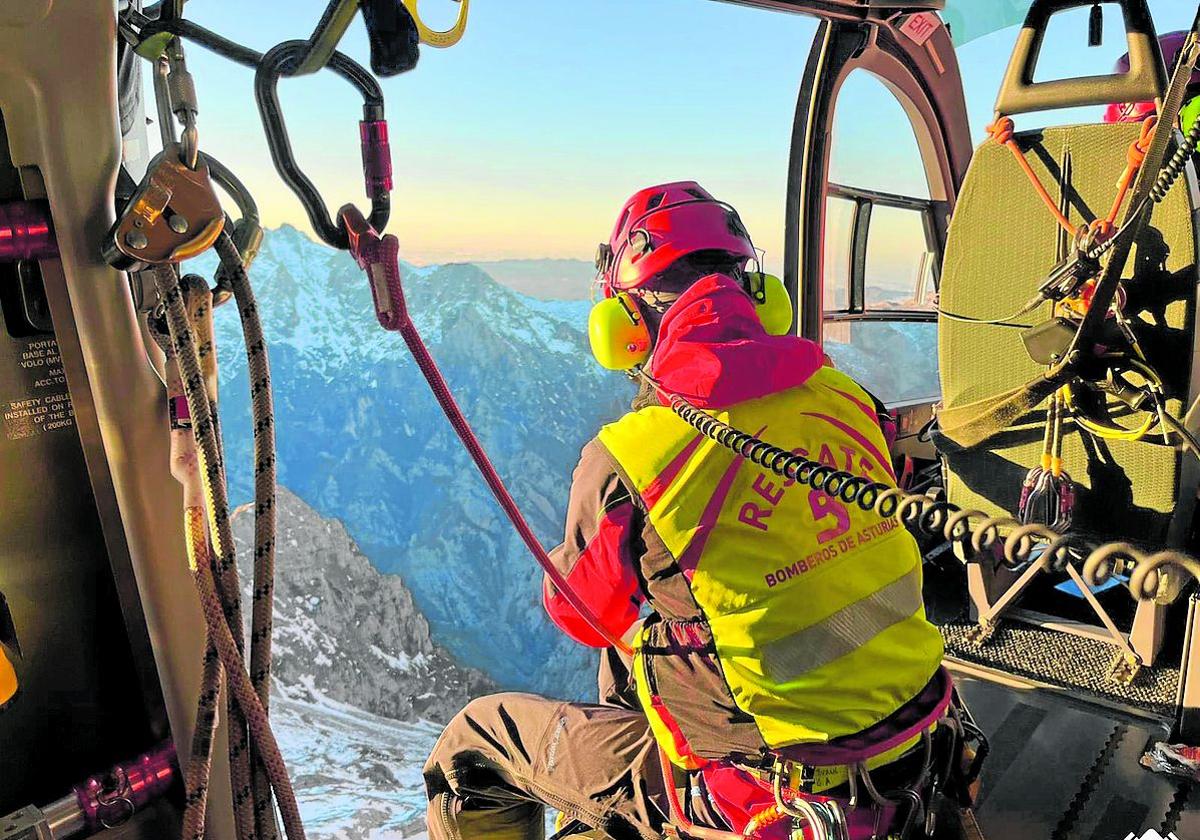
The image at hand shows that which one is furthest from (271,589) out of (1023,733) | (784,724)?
(1023,733)

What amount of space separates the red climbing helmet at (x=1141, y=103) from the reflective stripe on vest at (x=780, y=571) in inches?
56.1

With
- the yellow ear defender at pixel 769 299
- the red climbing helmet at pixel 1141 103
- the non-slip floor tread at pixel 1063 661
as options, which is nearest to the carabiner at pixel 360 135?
the yellow ear defender at pixel 769 299

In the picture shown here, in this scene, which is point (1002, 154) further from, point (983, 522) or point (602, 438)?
point (983, 522)

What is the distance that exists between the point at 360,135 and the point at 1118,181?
1890mm

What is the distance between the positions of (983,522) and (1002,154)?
1715 millimetres

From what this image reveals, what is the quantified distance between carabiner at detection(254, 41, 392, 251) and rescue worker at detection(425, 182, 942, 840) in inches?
22.0

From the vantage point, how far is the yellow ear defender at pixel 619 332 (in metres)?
1.58

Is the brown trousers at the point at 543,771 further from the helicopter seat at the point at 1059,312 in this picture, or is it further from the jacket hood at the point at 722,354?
the helicopter seat at the point at 1059,312

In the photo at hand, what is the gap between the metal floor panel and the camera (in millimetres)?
1798

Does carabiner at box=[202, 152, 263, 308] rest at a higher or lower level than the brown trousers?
higher

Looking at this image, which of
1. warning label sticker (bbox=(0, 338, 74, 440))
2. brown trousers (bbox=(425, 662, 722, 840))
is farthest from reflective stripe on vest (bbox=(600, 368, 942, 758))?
warning label sticker (bbox=(0, 338, 74, 440))

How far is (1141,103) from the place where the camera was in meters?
2.08

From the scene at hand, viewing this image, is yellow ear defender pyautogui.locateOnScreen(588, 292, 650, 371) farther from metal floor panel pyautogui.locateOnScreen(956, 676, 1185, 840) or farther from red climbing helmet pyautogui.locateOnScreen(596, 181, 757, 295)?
metal floor panel pyautogui.locateOnScreen(956, 676, 1185, 840)

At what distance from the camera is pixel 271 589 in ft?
2.63
